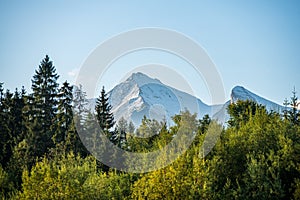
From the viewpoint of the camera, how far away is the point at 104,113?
46.3m

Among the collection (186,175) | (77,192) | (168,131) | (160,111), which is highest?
(160,111)

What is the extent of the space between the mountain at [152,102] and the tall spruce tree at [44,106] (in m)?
10.6

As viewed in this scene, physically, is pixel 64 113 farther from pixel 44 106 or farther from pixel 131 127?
pixel 131 127

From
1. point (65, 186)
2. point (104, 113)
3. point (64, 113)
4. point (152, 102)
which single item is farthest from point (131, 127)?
point (65, 186)

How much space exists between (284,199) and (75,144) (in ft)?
80.4

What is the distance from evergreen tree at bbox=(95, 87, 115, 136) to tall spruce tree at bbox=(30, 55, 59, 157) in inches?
205

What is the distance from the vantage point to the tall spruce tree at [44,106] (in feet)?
144

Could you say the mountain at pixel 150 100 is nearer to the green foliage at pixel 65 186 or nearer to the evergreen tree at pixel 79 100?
the green foliage at pixel 65 186

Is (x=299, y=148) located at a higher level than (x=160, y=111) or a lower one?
lower

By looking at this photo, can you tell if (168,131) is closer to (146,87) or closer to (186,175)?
(146,87)

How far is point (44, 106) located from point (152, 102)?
762 inches

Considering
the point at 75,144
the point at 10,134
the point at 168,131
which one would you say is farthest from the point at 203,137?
the point at 10,134

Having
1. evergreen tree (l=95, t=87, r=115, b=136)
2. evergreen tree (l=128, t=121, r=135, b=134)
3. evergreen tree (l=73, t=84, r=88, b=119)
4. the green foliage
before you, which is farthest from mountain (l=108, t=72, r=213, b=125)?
evergreen tree (l=73, t=84, r=88, b=119)

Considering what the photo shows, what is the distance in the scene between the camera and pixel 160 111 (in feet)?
110
